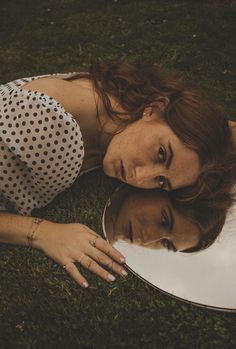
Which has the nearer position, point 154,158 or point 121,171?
point 154,158

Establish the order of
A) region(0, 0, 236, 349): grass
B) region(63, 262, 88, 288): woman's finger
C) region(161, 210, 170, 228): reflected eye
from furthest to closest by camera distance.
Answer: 1. region(161, 210, 170, 228): reflected eye
2. region(63, 262, 88, 288): woman's finger
3. region(0, 0, 236, 349): grass

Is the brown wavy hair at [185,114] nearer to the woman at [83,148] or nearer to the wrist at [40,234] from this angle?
the woman at [83,148]

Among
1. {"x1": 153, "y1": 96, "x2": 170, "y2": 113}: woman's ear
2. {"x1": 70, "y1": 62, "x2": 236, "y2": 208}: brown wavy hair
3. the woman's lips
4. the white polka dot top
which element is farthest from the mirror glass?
{"x1": 153, "y1": 96, "x2": 170, "y2": 113}: woman's ear

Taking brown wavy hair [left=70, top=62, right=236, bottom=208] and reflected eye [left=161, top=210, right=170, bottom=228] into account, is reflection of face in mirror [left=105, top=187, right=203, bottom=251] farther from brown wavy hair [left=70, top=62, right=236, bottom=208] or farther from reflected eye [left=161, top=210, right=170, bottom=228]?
brown wavy hair [left=70, top=62, right=236, bottom=208]

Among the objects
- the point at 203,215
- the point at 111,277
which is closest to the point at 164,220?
the point at 203,215

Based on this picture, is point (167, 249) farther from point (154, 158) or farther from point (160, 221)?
point (154, 158)

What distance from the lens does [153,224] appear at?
3.13m

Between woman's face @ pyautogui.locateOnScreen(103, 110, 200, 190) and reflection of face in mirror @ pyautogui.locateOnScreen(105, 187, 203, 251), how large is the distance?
38 cm

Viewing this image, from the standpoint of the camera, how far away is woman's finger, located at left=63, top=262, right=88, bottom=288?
2.63 meters

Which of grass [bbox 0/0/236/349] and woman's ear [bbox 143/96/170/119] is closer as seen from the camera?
grass [bbox 0/0/236/349]

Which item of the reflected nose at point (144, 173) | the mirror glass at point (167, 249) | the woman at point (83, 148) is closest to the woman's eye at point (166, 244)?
the mirror glass at point (167, 249)

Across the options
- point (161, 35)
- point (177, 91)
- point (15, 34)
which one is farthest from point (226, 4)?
point (177, 91)

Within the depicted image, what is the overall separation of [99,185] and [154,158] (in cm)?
77

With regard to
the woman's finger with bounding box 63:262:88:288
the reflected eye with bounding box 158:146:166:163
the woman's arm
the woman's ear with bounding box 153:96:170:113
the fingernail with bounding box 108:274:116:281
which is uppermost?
the woman's ear with bounding box 153:96:170:113
